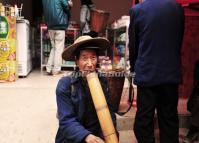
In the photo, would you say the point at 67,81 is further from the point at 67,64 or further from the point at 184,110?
the point at 67,64

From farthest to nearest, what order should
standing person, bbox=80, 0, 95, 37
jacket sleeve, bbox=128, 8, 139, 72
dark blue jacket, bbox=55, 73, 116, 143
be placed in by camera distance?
standing person, bbox=80, 0, 95, 37 < jacket sleeve, bbox=128, 8, 139, 72 < dark blue jacket, bbox=55, 73, 116, 143

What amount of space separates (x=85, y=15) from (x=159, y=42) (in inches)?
168

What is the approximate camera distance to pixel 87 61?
1.87 metres

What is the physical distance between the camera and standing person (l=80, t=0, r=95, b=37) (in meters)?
6.64

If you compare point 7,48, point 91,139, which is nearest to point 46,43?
point 7,48

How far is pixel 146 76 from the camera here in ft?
8.64

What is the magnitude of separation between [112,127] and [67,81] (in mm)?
374

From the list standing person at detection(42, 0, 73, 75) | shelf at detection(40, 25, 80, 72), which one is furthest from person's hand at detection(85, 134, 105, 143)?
shelf at detection(40, 25, 80, 72)

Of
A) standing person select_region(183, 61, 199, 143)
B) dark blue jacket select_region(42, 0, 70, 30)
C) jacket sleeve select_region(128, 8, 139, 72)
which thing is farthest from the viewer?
dark blue jacket select_region(42, 0, 70, 30)

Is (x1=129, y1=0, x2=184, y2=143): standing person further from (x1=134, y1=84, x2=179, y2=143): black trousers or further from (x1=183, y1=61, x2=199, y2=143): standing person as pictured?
(x1=183, y1=61, x2=199, y2=143): standing person

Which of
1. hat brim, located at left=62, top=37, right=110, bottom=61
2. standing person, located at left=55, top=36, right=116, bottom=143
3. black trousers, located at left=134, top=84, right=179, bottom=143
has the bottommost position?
black trousers, located at left=134, top=84, right=179, bottom=143

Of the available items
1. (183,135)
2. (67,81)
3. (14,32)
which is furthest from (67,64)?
(67,81)

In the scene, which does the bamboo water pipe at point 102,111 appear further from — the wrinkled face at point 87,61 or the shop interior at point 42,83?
the shop interior at point 42,83

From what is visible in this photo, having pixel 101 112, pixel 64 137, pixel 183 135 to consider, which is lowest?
pixel 183 135
